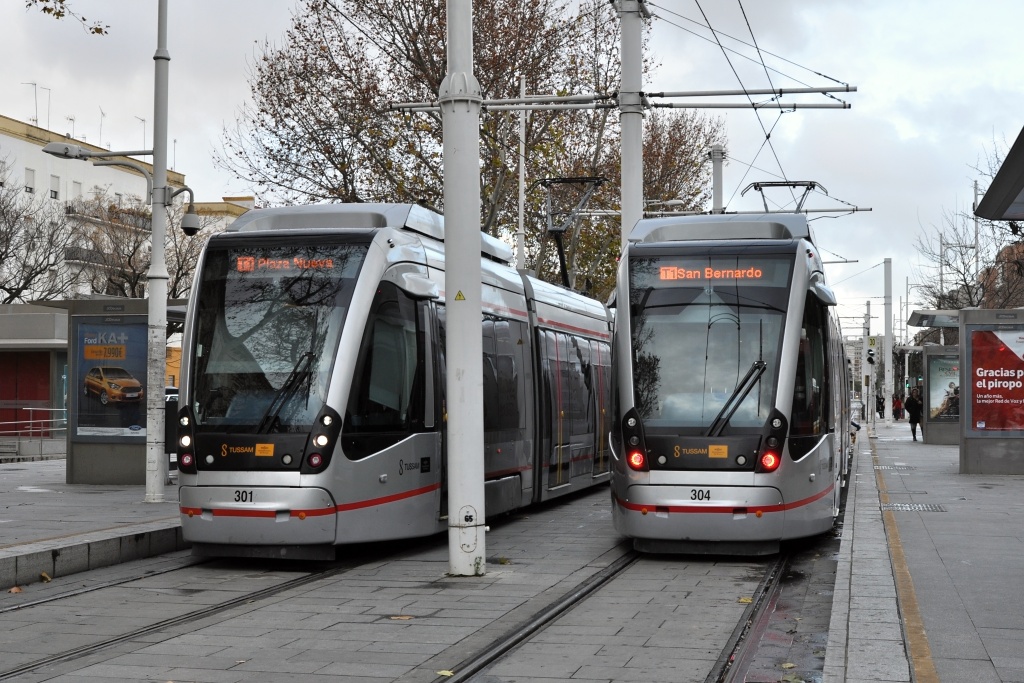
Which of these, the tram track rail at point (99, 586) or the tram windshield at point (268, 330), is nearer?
the tram track rail at point (99, 586)

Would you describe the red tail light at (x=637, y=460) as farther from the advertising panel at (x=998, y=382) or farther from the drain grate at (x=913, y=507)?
the advertising panel at (x=998, y=382)

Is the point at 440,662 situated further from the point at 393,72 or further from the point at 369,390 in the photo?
the point at 393,72

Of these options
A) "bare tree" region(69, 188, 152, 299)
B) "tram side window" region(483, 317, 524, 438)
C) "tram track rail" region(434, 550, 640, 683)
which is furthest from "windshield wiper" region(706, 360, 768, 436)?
"bare tree" region(69, 188, 152, 299)

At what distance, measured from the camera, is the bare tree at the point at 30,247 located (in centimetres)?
5325

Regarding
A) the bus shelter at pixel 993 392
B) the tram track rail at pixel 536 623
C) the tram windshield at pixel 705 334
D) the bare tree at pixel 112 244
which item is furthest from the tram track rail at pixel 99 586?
the bare tree at pixel 112 244

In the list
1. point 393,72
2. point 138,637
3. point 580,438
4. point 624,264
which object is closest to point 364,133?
point 393,72

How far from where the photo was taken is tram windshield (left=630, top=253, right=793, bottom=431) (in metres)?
12.3

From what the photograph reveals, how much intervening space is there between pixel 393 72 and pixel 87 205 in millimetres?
36780

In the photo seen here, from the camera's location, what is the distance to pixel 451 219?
11398 mm

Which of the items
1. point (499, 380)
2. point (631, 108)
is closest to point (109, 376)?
point (499, 380)

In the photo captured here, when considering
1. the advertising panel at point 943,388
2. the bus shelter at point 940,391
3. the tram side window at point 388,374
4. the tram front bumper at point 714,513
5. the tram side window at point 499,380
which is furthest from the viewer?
the advertising panel at point 943,388

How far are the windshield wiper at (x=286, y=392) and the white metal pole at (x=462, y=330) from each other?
50.5 inches

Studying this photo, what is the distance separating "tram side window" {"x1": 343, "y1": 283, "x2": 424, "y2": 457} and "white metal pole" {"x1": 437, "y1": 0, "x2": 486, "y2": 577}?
2.90ft

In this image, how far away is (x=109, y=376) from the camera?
65.0ft
